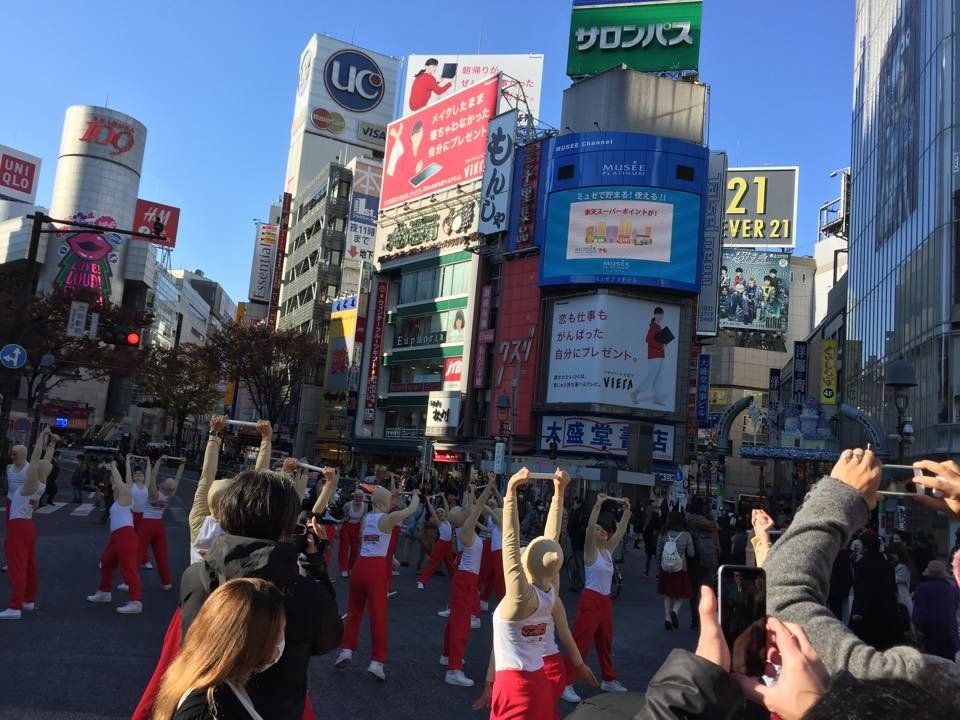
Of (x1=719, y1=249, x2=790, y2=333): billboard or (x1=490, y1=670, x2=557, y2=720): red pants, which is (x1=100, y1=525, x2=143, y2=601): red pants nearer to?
(x1=490, y1=670, x2=557, y2=720): red pants

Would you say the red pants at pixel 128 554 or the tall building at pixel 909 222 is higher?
the tall building at pixel 909 222

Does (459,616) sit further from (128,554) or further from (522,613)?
(128,554)

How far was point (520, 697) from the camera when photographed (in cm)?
478

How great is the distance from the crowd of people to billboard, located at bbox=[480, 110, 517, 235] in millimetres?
35999

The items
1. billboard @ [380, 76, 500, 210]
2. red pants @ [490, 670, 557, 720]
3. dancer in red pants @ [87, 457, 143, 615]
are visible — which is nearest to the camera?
red pants @ [490, 670, 557, 720]

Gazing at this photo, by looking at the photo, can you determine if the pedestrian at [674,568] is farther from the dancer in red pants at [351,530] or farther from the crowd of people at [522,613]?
the dancer in red pants at [351,530]

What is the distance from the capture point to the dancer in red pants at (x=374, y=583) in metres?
7.77

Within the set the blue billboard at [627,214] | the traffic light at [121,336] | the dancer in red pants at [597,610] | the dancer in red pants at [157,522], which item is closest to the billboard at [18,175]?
the blue billboard at [627,214]

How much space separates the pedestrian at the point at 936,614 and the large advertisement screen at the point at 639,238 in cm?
3142

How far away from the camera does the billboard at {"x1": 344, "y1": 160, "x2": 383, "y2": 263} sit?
6494 cm

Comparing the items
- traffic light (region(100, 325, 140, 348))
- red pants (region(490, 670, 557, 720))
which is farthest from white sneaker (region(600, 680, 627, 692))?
traffic light (region(100, 325, 140, 348))

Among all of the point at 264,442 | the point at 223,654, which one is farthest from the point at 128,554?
the point at 223,654

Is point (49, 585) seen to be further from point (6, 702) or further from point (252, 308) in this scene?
point (252, 308)

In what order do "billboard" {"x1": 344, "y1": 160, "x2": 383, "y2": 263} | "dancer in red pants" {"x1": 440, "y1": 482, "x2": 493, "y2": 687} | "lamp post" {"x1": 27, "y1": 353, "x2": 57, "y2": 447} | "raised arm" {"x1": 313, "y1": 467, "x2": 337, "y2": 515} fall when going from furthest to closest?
"billboard" {"x1": 344, "y1": 160, "x2": 383, "y2": 263} → "lamp post" {"x1": 27, "y1": 353, "x2": 57, "y2": 447} → "dancer in red pants" {"x1": 440, "y1": 482, "x2": 493, "y2": 687} → "raised arm" {"x1": 313, "y1": 467, "x2": 337, "y2": 515}
